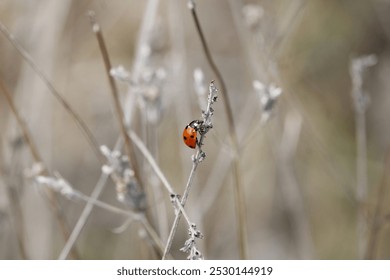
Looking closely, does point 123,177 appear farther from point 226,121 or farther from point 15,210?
point 226,121

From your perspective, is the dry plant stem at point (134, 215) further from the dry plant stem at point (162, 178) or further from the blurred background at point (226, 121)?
the blurred background at point (226, 121)

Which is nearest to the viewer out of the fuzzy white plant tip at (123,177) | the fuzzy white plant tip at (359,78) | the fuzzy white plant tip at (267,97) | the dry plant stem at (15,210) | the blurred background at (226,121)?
the fuzzy white plant tip at (123,177)

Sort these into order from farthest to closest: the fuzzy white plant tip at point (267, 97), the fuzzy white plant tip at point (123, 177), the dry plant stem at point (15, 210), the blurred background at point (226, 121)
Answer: the blurred background at point (226, 121), the dry plant stem at point (15, 210), the fuzzy white plant tip at point (267, 97), the fuzzy white plant tip at point (123, 177)

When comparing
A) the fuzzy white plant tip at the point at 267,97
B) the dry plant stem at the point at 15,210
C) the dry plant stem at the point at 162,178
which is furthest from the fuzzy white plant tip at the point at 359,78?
the dry plant stem at the point at 15,210

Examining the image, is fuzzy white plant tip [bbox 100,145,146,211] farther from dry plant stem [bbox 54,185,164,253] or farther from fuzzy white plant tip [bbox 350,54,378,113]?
fuzzy white plant tip [bbox 350,54,378,113]

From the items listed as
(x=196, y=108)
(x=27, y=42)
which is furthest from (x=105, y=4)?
(x=196, y=108)

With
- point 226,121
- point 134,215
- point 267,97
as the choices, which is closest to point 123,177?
point 134,215

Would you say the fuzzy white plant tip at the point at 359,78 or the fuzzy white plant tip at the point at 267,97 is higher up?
the fuzzy white plant tip at the point at 359,78
